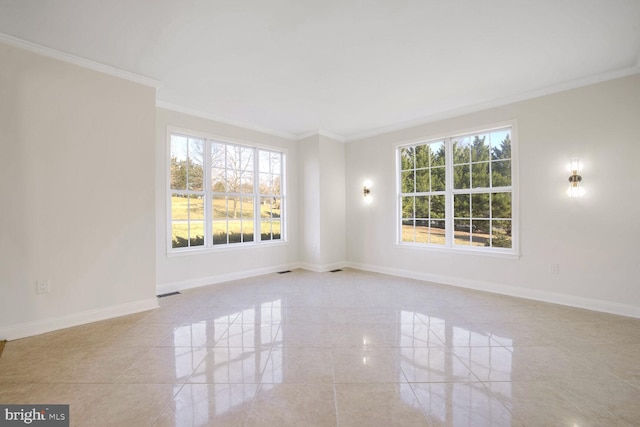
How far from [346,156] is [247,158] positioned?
84.1 inches

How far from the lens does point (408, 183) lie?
206 inches

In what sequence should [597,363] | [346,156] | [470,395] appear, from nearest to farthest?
[470,395] < [597,363] < [346,156]

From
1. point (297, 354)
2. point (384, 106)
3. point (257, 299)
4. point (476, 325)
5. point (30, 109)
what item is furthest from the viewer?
point (384, 106)

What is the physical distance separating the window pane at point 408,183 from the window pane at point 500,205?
4.33 feet

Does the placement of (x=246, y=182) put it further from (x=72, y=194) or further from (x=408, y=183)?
(x=408, y=183)

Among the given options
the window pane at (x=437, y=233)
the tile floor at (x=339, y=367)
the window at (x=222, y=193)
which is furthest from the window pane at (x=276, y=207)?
the window pane at (x=437, y=233)

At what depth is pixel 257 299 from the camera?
3.82m

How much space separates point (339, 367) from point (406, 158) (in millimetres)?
4108

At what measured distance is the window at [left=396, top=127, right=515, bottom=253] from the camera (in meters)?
4.14

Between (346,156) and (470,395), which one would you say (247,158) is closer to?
(346,156)

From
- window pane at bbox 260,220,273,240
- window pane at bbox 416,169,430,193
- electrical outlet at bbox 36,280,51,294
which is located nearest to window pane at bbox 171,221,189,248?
window pane at bbox 260,220,273,240

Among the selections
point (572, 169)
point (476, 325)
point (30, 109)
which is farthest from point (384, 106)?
point (30, 109)

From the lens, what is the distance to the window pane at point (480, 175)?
4.29 meters

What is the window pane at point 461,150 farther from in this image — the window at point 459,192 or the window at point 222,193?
the window at point 222,193
